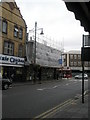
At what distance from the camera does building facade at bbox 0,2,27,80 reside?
1598 inches

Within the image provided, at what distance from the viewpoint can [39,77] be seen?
54625mm

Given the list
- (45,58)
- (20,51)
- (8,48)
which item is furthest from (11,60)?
(45,58)

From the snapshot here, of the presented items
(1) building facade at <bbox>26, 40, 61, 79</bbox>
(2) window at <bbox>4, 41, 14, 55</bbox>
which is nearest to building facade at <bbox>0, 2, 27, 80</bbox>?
(2) window at <bbox>4, 41, 14, 55</bbox>

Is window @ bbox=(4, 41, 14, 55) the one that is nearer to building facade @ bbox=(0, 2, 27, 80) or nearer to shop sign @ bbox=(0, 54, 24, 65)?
building facade @ bbox=(0, 2, 27, 80)

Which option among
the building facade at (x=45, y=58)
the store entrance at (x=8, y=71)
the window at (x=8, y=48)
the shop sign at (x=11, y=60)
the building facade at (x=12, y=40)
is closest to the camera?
the shop sign at (x=11, y=60)

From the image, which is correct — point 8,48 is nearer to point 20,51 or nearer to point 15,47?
point 15,47

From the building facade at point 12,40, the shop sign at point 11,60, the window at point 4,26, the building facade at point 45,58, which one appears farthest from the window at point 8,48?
the building facade at point 45,58

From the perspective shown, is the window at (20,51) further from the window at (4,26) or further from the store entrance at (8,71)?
the window at (4,26)

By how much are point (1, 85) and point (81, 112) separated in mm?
15427

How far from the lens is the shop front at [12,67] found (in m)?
40.3

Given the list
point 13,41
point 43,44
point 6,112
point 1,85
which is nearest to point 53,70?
point 43,44

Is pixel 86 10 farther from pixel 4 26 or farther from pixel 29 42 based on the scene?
pixel 29 42

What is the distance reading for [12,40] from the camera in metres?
43.3

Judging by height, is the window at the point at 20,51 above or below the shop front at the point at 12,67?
above
